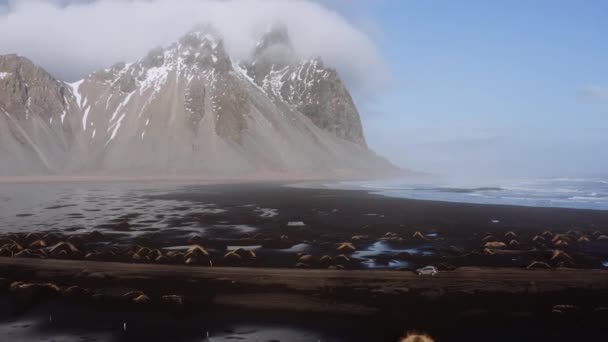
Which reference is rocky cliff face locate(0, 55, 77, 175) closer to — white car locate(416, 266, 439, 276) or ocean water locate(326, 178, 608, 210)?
ocean water locate(326, 178, 608, 210)

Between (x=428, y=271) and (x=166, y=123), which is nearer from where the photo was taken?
(x=428, y=271)

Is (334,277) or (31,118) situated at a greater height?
(31,118)

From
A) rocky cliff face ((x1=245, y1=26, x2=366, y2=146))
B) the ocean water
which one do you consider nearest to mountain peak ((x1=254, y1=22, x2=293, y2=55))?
rocky cliff face ((x1=245, y1=26, x2=366, y2=146))

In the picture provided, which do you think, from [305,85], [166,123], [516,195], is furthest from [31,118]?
[516,195]

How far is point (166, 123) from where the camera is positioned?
5030 inches

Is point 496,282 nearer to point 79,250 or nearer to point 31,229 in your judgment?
point 79,250

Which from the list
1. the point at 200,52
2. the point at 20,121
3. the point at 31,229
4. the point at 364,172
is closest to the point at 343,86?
the point at 364,172

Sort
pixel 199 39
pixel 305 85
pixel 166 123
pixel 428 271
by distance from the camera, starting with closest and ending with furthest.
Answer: pixel 428 271, pixel 166 123, pixel 199 39, pixel 305 85

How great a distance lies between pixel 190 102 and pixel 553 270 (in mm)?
126958

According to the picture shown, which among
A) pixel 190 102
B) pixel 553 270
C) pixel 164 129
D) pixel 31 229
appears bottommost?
pixel 31 229

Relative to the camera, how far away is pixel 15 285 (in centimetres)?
1381

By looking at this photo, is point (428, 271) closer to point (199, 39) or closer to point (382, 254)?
point (382, 254)

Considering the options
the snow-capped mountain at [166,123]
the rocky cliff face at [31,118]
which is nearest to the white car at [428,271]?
the snow-capped mountain at [166,123]

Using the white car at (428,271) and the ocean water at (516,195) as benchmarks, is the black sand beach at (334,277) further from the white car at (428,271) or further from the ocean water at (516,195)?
the ocean water at (516,195)
